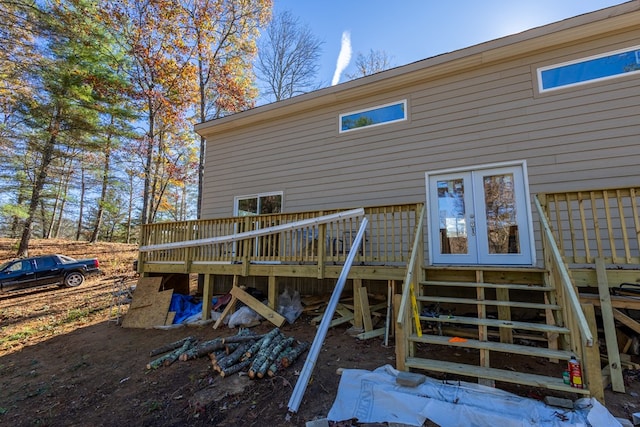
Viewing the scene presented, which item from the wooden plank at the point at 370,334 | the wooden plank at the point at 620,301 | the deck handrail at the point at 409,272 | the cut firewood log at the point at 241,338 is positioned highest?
the deck handrail at the point at 409,272

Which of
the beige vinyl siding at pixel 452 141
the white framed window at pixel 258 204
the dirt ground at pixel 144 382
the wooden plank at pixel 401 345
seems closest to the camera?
the dirt ground at pixel 144 382

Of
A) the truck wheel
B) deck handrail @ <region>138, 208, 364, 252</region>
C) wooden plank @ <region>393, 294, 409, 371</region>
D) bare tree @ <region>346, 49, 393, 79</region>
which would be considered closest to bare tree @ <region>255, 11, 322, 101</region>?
bare tree @ <region>346, 49, 393, 79</region>

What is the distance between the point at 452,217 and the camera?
207 inches

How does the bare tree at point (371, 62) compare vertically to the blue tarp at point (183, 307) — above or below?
above

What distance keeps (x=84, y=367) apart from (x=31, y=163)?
47.9 feet

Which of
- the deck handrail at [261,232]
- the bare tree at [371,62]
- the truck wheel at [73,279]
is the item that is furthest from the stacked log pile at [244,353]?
the bare tree at [371,62]

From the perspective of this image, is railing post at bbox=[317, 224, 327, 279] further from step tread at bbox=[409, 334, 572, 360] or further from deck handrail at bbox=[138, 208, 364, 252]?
step tread at bbox=[409, 334, 572, 360]

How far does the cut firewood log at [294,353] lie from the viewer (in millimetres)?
3609

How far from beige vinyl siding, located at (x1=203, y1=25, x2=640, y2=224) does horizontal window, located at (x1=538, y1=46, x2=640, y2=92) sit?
11cm

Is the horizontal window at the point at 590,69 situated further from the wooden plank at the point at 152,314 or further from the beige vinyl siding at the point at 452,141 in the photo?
the wooden plank at the point at 152,314

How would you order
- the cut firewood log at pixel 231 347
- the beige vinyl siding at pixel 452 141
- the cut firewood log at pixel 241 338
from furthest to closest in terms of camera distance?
the beige vinyl siding at pixel 452 141 → the cut firewood log at pixel 241 338 → the cut firewood log at pixel 231 347

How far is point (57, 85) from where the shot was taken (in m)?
12.9

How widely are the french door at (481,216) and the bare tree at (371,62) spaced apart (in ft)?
35.3

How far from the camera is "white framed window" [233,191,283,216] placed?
7223 millimetres
